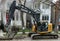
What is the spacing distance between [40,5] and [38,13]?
19.7 inches

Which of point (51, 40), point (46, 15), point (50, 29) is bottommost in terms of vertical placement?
point (51, 40)

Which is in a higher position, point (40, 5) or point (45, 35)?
point (40, 5)

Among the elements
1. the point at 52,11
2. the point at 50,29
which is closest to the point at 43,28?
the point at 50,29

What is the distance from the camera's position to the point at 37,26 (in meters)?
9.73

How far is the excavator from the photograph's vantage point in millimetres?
9617

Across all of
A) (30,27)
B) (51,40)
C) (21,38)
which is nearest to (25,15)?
(30,27)

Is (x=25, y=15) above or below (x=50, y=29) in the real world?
above

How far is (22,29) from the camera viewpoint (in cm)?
959

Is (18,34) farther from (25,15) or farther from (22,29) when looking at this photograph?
(25,15)

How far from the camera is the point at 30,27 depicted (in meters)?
9.69

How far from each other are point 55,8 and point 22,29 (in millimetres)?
2211

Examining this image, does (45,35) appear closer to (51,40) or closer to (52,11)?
(51,40)

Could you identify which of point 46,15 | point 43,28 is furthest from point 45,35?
point 46,15

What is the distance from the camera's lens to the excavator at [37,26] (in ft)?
31.6
